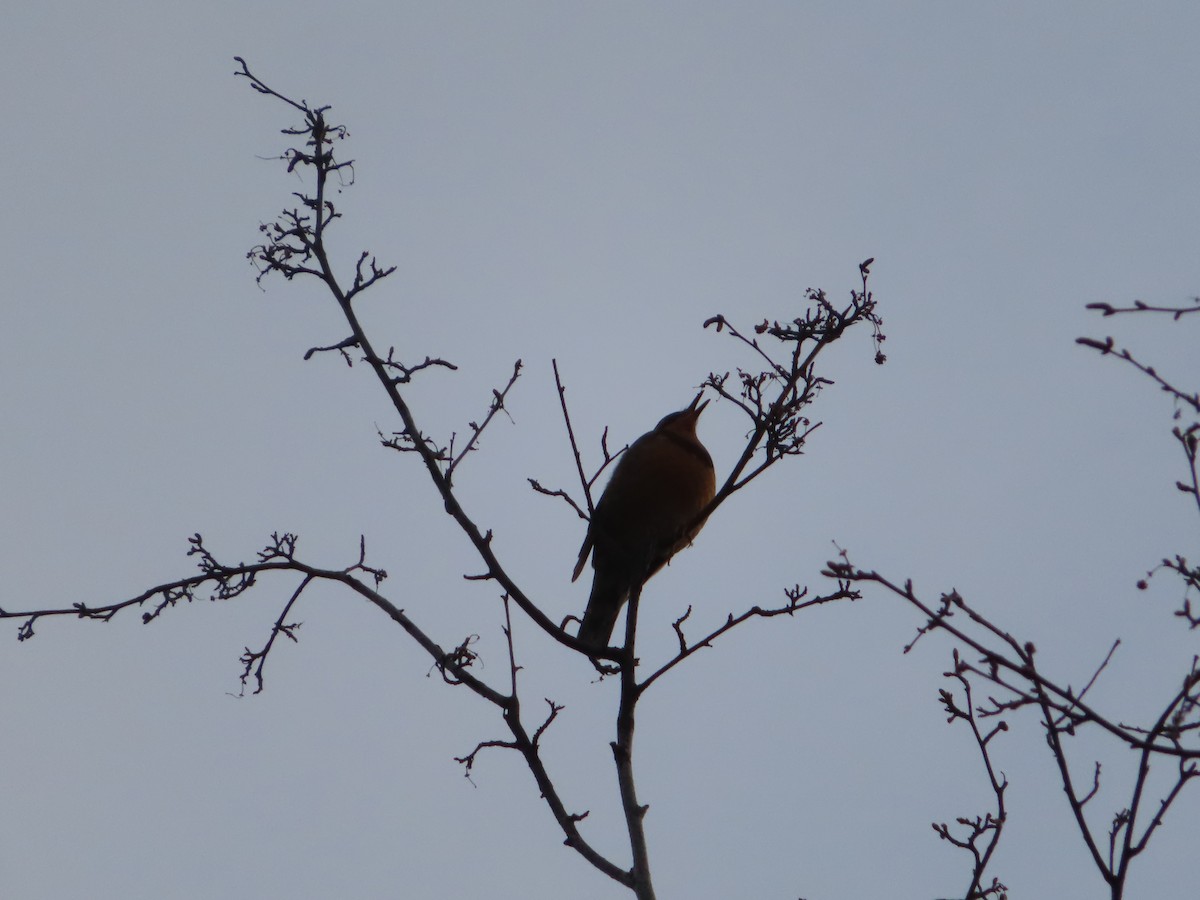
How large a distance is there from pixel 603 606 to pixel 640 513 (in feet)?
1.67

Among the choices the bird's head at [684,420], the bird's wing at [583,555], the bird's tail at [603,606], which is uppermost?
the bird's head at [684,420]

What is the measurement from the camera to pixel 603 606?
623 cm

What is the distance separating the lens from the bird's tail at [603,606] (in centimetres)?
617

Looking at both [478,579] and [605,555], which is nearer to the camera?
[478,579]

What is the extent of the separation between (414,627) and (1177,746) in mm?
2487

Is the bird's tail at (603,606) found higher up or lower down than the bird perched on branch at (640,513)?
lower down

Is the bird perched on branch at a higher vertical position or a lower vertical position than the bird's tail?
higher

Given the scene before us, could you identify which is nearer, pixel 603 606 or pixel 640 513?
pixel 603 606

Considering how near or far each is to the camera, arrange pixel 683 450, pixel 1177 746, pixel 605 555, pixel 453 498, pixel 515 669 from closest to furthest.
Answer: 1. pixel 1177 746
2. pixel 515 669
3. pixel 453 498
4. pixel 605 555
5. pixel 683 450

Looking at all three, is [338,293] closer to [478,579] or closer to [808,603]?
[478,579]

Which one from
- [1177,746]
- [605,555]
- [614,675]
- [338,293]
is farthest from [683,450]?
[1177,746]

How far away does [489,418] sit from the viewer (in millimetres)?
4543

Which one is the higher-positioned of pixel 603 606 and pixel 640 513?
pixel 640 513

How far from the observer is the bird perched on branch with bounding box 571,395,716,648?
6.13m
